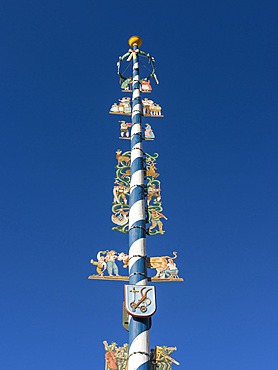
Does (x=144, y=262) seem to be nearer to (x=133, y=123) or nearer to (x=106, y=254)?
(x=106, y=254)

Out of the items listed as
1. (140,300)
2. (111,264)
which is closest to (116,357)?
(140,300)

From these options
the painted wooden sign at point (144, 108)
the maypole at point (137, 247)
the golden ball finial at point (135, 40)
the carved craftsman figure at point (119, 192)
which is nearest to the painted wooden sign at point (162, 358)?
the maypole at point (137, 247)

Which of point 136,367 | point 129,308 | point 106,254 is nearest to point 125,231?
point 106,254

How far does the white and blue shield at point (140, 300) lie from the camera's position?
7.33 m

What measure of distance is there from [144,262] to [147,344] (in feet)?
5.63

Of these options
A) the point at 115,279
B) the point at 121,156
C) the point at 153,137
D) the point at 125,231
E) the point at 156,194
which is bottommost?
the point at 115,279

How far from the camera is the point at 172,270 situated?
8.59m

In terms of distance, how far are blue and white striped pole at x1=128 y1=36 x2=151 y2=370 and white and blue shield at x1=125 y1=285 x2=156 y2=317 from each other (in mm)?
236

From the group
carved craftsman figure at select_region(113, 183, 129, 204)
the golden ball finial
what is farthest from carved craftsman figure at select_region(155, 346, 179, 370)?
the golden ball finial

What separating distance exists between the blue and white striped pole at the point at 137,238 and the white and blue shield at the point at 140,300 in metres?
0.24

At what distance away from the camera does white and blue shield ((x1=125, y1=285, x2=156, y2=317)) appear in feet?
24.0

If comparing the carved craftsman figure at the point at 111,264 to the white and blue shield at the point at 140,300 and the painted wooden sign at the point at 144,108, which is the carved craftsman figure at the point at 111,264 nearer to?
the white and blue shield at the point at 140,300

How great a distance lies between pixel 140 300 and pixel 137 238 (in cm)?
160

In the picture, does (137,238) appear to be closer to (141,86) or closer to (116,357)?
(116,357)
